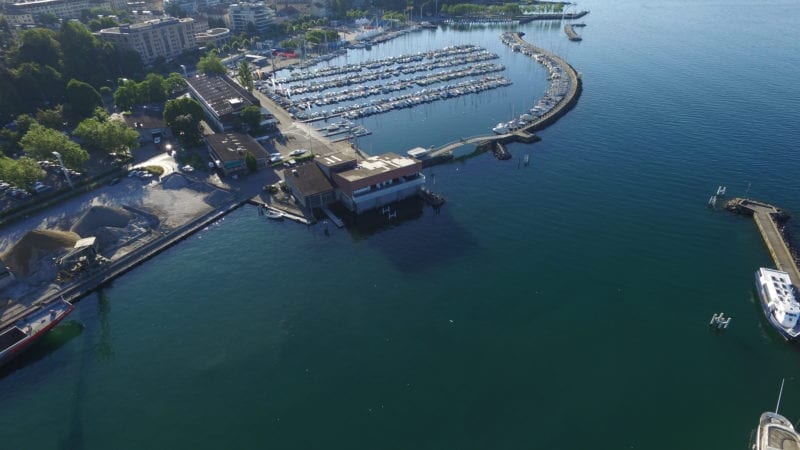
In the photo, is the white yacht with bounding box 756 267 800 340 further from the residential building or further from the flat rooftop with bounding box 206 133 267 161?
the flat rooftop with bounding box 206 133 267 161

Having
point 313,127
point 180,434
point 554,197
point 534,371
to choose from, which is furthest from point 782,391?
point 313,127

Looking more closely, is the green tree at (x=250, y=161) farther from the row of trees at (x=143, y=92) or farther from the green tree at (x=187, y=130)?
the row of trees at (x=143, y=92)

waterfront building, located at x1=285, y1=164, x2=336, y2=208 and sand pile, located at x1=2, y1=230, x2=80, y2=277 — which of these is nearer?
sand pile, located at x1=2, y1=230, x2=80, y2=277

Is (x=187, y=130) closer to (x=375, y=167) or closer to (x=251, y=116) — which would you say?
(x=251, y=116)

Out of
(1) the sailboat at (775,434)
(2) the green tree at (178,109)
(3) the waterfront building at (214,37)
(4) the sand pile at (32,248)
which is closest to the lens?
(1) the sailboat at (775,434)

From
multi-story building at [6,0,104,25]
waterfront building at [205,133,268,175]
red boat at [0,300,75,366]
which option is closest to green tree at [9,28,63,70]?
waterfront building at [205,133,268,175]

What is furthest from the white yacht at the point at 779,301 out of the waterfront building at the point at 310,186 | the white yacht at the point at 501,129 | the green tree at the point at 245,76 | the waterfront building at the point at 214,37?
the waterfront building at the point at 214,37
